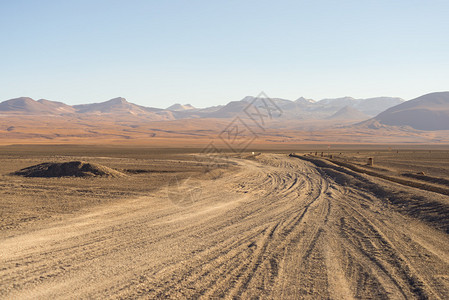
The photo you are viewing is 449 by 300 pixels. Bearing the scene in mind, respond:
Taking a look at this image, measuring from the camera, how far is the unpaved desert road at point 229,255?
646cm

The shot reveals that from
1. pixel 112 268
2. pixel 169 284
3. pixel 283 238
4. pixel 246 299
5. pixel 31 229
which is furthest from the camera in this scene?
pixel 31 229

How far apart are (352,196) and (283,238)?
892cm

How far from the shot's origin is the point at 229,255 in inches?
328

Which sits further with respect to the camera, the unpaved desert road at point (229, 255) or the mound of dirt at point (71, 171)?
the mound of dirt at point (71, 171)

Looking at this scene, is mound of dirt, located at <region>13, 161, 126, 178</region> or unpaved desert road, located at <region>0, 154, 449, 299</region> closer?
unpaved desert road, located at <region>0, 154, 449, 299</region>

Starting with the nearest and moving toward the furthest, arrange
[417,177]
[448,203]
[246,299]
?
[246,299]
[448,203]
[417,177]

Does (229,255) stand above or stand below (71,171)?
below

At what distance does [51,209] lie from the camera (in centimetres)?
1384

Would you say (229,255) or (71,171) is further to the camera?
(71,171)

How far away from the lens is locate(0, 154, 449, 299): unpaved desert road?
646 cm

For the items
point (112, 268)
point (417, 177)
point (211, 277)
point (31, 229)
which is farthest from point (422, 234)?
point (417, 177)

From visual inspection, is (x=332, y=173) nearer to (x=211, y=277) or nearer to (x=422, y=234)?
(x=422, y=234)

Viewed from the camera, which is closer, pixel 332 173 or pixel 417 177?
pixel 417 177

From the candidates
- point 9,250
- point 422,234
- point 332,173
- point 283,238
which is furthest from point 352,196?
point 9,250
